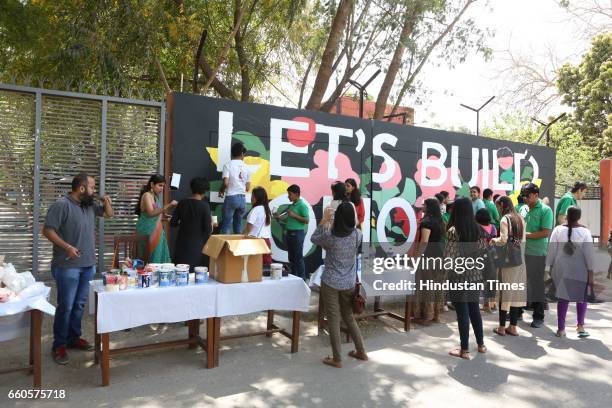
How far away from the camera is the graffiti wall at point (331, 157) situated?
7074mm

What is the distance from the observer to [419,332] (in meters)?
5.76

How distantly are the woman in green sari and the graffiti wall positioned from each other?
1418 mm

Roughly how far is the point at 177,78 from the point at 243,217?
714 cm

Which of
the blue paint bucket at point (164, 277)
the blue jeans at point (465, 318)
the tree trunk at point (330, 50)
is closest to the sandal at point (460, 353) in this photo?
the blue jeans at point (465, 318)

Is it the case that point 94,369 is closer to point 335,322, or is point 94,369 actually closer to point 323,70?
point 335,322

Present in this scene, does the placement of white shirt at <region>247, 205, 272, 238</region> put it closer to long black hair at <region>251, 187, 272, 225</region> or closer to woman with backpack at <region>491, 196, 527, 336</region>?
long black hair at <region>251, 187, 272, 225</region>

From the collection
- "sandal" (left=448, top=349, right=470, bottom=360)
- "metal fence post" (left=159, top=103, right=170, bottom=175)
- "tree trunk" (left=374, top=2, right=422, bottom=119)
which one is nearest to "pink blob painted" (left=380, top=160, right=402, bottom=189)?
"tree trunk" (left=374, top=2, right=422, bottom=119)

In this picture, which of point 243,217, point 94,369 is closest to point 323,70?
point 243,217

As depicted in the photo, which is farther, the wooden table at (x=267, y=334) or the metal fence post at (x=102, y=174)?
the metal fence post at (x=102, y=174)

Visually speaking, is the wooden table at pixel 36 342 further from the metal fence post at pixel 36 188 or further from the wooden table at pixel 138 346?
the metal fence post at pixel 36 188

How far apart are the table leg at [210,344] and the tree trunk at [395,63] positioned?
31.5 ft

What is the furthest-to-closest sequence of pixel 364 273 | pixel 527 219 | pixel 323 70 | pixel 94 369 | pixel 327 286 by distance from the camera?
pixel 323 70
pixel 527 219
pixel 364 273
pixel 327 286
pixel 94 369

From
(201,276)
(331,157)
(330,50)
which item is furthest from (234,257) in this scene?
(330,50)

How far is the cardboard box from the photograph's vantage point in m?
4.25
